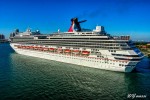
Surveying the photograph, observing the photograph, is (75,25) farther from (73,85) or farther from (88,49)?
(73,85)

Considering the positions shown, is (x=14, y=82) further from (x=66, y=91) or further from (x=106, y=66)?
(x=106, y=66)

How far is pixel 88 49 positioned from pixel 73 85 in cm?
1778

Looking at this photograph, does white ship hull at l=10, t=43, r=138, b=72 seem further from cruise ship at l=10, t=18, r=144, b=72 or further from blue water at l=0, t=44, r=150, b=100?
blue water at l=0, t=44, r=150, b=100

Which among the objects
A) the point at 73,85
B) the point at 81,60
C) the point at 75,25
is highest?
the point at 75,25

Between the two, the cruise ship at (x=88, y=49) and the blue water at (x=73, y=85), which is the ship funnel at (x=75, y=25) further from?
the blue water at (x=73, y=85)

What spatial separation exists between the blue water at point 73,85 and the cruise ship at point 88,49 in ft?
9.66

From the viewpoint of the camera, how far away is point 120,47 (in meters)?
44.0

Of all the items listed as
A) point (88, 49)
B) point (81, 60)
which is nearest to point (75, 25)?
point (88, 49)

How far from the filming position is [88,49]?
5047cm

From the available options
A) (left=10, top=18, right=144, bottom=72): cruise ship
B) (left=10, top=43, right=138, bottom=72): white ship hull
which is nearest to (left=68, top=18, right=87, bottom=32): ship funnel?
(left=10, top=18, right=144, bottom=72): cruise ship

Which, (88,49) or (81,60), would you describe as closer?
(88,49)

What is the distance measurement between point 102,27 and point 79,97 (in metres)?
29.3

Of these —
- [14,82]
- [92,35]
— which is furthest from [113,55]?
[14,82]

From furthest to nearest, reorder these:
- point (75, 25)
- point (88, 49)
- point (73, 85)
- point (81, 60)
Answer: point (75, 25)
point (81, 60)
point (88, 49)
point (73, 85)
